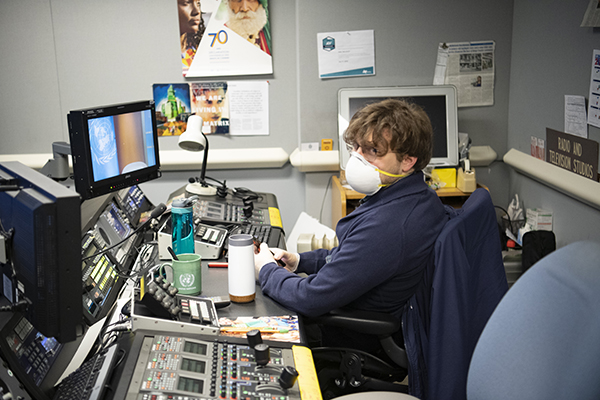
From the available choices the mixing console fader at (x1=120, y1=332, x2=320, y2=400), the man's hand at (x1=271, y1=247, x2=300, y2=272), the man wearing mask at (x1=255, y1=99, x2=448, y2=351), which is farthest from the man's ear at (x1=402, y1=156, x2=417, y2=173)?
the mixing console fader at (x1=120, y1=332, x2=320, y2=400)

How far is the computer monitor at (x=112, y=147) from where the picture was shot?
1757 mm

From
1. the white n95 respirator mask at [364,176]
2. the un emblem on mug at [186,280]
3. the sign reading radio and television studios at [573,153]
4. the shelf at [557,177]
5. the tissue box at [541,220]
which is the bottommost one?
the tissue box at [541,220]

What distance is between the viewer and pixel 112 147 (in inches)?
75.3

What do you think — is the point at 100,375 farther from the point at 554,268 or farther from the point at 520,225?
the point at 520,225

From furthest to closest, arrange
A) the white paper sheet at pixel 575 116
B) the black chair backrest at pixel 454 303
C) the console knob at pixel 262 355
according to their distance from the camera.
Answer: the white paper sheet at pixel 575 116 < the black chair backrest at pixel 454 303 < the console knob at pixel 262 355

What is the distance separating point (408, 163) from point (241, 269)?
22.3 inches

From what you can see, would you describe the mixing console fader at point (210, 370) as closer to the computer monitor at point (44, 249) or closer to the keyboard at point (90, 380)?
the keyboard at point (90, 380)

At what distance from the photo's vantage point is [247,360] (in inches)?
45.0

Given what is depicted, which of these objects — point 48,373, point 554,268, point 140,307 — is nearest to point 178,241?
point 140,307

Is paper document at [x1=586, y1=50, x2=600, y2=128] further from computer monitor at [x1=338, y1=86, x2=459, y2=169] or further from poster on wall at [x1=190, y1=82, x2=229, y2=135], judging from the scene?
poster on wall at [x1=190, y1=82, x2=229, y2=135]

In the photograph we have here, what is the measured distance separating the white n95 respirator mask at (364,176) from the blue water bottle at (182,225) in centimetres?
54

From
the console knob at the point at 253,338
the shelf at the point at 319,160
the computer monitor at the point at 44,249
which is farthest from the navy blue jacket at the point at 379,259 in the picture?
the shelf at the point at 319,160

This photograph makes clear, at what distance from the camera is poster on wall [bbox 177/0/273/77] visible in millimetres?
3395

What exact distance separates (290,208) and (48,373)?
2.69m
